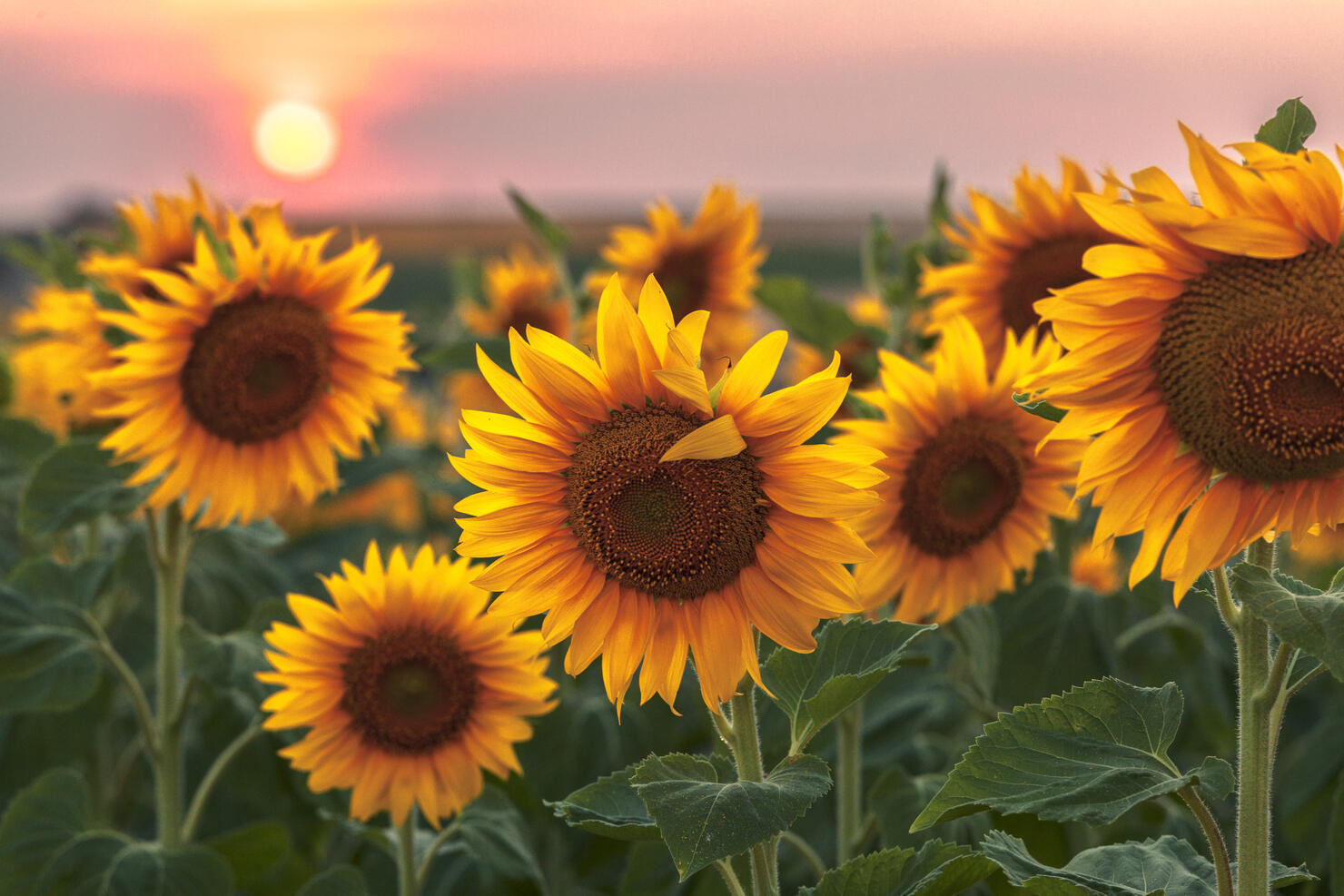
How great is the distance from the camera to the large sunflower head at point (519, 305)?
4.37 m

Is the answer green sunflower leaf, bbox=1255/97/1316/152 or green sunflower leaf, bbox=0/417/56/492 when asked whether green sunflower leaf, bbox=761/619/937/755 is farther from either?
green sunflower leaf, bbox=0/417/56/492

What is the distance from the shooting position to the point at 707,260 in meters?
3.55

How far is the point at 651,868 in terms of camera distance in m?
2.41

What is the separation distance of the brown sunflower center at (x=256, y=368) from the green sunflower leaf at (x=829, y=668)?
49.8 inches

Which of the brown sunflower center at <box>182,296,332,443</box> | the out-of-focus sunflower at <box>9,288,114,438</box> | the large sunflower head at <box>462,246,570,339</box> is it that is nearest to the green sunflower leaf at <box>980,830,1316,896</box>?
the brown sunflower center at <box>182,296,332,443</box>

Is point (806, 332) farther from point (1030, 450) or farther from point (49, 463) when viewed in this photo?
point (49, 463)

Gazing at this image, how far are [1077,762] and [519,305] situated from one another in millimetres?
3251

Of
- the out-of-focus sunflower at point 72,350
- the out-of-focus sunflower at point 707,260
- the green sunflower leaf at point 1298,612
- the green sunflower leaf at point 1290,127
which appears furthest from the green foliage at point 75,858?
the green sunflower leaf at point 1290,127

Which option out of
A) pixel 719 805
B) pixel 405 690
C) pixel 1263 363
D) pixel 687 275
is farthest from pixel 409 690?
pixel 687 275

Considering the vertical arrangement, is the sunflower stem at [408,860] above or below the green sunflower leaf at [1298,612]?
below

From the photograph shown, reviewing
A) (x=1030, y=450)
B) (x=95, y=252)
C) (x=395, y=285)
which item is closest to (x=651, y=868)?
(x=1030, y=450)

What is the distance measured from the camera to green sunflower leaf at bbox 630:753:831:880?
1303 millimetres

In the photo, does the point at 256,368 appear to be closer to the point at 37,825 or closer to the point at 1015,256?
the point at 37,825

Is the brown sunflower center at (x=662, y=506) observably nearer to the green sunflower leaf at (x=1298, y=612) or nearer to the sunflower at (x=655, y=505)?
the sunflower at (x=655, y=505)
